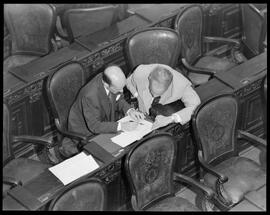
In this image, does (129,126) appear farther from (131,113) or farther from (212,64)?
(212,64)

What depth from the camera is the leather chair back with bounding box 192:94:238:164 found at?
6.57 meters

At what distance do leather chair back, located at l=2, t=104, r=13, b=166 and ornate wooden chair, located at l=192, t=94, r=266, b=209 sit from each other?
159 cm

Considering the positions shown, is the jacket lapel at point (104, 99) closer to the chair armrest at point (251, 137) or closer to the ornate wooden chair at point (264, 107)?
the chair armrest at point (251, 137)

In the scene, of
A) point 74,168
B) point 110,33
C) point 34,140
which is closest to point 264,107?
point 110,33

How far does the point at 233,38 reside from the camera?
8.80 meters

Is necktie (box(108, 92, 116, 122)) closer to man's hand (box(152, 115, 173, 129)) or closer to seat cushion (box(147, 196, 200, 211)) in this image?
man's hand (box(152, 115, 173, 129))

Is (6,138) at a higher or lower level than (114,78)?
lower

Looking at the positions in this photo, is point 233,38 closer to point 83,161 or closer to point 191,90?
point 191,90

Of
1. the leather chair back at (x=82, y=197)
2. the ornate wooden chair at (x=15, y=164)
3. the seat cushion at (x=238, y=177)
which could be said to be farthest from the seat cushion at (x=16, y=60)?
the leather chair back at (x=82, y=197)

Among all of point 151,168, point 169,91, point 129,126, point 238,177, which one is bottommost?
point 238,177

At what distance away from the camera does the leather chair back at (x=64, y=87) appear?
6.87 m

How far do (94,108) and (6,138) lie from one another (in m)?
0.80

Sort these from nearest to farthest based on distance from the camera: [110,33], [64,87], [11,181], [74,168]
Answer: [74,168] < [11,181] < [64,87] < [110,33]

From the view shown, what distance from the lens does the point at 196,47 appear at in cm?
803
